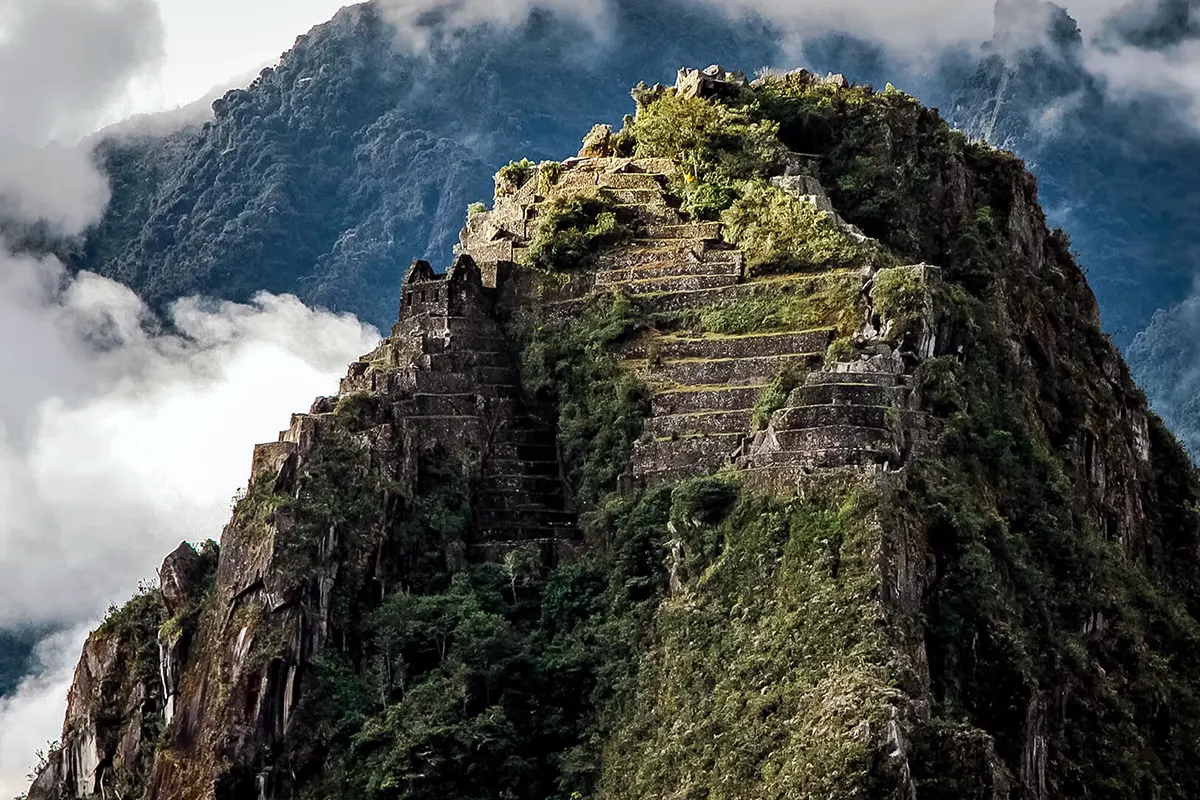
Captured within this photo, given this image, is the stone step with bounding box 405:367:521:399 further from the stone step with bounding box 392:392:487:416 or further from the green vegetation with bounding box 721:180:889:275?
the green vegetation with bounding box 721:180:889:275

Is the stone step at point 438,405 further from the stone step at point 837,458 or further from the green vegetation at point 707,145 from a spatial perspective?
the stone step at point 837,458

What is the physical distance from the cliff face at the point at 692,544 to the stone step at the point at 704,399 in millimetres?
94

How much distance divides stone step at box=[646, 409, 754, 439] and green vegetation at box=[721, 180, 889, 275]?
641 cm

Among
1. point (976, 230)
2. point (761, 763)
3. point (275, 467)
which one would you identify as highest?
point (976, 230)

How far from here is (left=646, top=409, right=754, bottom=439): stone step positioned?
71875 millimetres

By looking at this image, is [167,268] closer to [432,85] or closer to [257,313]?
[257,313]

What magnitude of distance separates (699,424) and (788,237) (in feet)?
25.9

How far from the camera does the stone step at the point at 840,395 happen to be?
223ft

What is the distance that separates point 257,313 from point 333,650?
4872 cm

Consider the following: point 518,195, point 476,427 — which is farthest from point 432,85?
point 476,427

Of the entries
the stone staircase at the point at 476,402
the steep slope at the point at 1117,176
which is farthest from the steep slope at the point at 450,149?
the stone staircase at the point at 476,402

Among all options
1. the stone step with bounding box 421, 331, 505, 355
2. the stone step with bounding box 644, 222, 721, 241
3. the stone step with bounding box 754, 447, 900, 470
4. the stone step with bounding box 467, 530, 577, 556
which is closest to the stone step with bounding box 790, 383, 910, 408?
the stone step with bounding box 754, 447, 900, 470

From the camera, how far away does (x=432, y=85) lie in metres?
132

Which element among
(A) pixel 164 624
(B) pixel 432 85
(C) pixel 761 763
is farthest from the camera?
(B) pixel 432 85
